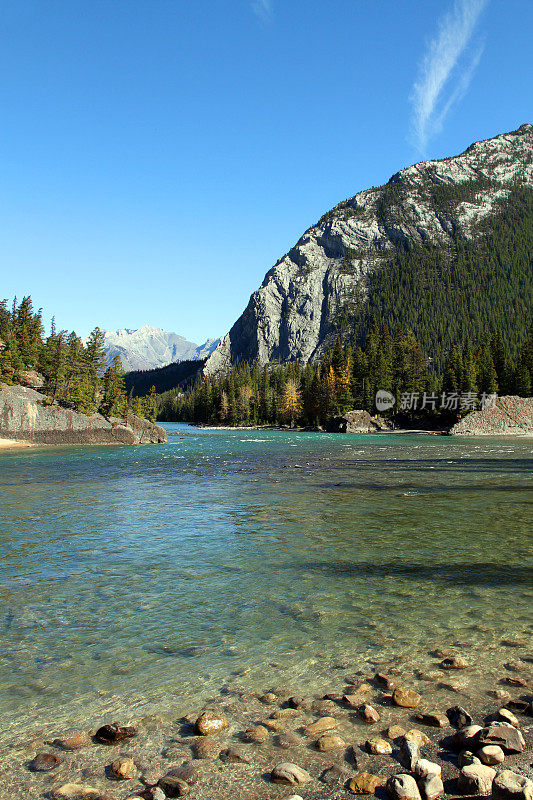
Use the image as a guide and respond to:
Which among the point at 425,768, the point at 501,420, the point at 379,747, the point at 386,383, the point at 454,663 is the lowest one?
the point at 454,663

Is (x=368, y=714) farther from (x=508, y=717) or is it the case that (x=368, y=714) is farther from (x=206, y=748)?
(x=206, y=748)

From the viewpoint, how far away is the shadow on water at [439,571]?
11070 millimetres

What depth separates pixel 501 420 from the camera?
4094 inches

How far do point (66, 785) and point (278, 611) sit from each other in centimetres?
532

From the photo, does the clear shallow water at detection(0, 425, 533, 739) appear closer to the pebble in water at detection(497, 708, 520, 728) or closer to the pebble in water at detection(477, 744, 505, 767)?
the pebble in water at detection(497, 708, 520, 728)

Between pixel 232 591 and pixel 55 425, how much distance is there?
73942mm

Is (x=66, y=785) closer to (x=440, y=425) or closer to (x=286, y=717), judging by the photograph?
(x=286, y=717)

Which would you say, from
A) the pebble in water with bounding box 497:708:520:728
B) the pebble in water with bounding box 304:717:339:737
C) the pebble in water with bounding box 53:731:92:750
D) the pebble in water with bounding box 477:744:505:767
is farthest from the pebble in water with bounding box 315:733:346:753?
the pebble in water with bounding box 53:731:92:750

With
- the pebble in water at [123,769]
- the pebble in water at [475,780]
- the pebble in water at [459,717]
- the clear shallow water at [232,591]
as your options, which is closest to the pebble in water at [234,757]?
the pebble in water at [123,769]

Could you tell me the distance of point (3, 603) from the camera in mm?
9672

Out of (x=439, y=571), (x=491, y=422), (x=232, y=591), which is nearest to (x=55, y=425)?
(x=232, y=591)

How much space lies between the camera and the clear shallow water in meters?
6.96

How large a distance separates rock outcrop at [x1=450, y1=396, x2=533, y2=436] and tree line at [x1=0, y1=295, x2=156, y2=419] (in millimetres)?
72836

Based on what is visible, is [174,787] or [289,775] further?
[289,775]
